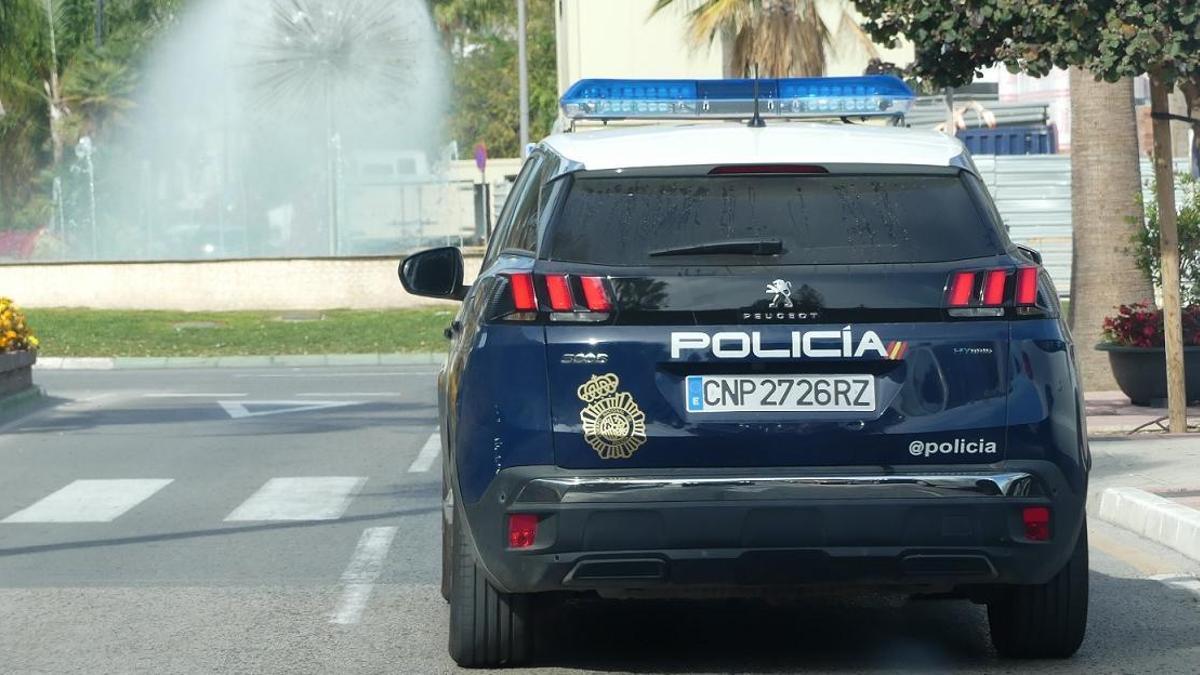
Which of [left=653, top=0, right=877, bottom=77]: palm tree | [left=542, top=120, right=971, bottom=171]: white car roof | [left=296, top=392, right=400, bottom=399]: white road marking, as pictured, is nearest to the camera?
[left=542, top=120, right=971, bottom=171]: white car roof

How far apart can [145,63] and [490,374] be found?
5446 cm

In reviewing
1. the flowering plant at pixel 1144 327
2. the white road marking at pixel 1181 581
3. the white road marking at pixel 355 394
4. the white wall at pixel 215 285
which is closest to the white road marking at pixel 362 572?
the white road marking at pixel 1181 581

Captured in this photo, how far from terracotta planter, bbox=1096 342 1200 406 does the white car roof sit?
987cm

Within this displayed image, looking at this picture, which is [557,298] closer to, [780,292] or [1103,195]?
[780,292]

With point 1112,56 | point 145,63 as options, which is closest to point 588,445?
point 1112,56

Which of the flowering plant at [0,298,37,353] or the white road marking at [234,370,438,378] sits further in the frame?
the white road marking at [234,370,438,378]

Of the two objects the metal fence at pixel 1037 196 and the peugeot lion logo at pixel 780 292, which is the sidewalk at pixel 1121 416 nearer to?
the peugeot lion logo at pixel 780 292

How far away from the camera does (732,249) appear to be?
588cm

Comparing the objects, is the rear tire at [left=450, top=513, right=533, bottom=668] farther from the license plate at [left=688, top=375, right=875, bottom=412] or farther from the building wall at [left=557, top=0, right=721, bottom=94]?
the building wall at [left=557, top=0, right=721, bottom=94]

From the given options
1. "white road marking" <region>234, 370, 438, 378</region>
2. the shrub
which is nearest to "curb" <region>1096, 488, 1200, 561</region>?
the shrub

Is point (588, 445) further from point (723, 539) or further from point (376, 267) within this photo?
point (376, 267)

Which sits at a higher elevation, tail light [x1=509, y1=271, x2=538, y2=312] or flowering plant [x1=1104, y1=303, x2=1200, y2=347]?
tail light [x1=509, y1=271, x2=538, y2=312]

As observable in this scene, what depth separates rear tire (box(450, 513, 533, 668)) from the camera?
6312mm

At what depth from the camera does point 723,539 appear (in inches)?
226
